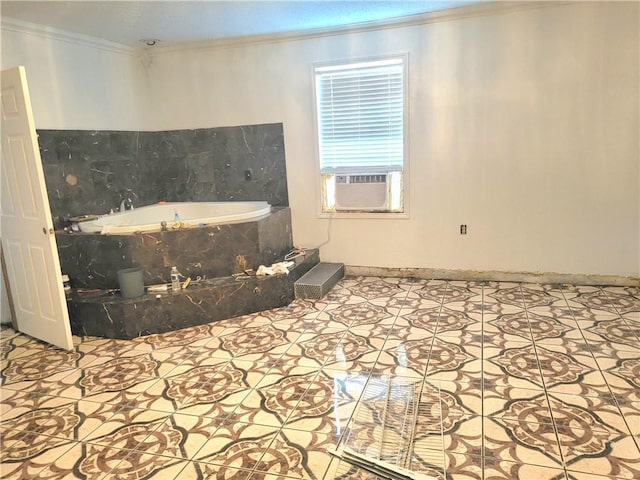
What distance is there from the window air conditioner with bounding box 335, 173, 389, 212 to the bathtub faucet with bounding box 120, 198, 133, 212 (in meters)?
2.17

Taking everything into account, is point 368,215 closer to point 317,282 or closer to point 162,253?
point 317,282

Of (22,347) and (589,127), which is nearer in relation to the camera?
(22,347)

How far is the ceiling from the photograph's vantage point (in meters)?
3.25

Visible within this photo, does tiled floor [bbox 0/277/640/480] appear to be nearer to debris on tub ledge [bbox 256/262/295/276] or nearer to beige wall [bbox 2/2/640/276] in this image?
debris on tub ledge [bbox 256/262/295/276]

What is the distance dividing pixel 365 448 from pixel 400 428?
21cm

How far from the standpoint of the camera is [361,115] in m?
4.25

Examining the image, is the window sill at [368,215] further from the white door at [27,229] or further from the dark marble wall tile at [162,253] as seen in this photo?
the white door at [27,229]

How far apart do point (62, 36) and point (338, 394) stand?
3.80 metres

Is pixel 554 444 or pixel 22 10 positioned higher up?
pixel 22 10

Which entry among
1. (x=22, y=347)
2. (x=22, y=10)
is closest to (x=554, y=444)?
(x=22, y=347)

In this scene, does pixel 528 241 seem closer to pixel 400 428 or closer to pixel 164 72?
pixel 400 428

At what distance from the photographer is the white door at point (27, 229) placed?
279 cm

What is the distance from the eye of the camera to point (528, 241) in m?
3.97

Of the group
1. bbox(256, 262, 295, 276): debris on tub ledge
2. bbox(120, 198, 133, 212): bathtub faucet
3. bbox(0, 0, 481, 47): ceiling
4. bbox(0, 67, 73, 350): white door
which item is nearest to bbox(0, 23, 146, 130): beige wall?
bbox(0, 0, 481, 47): ceiling
